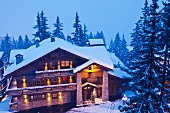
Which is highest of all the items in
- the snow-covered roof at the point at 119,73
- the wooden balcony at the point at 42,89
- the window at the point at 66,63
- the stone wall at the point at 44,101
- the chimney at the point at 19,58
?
the chimney at the point at 19,58

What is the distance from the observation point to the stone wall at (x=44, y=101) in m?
36.9

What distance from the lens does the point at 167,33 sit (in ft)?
61.8

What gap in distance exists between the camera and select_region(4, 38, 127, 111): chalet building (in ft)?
120

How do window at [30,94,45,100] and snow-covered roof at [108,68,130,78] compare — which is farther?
snow-covered roof at [108,68,130,78]

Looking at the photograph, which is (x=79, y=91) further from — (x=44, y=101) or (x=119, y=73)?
(x=119, y=73)

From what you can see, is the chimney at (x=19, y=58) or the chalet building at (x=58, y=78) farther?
the chimney at (x=19, y=58)

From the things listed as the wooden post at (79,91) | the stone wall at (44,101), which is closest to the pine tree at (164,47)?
the wooden post at (79,91)

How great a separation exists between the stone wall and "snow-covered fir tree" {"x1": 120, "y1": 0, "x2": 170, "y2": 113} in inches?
839

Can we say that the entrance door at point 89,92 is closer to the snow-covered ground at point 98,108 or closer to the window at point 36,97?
the snow-covered ground at point 98,108

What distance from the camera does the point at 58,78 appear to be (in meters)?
38.4

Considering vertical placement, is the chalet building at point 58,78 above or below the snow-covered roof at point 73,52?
below

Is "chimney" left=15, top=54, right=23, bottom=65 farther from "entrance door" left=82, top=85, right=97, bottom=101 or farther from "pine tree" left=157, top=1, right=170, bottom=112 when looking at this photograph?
"pine tree" left=157, top=1, right=170, bottom=112

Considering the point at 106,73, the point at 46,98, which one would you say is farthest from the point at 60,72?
the point at 106,73

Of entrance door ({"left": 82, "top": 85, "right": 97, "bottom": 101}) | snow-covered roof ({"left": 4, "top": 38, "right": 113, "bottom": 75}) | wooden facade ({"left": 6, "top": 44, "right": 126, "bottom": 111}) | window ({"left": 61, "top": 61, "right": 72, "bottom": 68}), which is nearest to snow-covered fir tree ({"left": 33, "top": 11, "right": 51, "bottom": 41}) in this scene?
snow-covered roof ({"left": 4, "top": 38, "right": 113, "bottom": 75})
